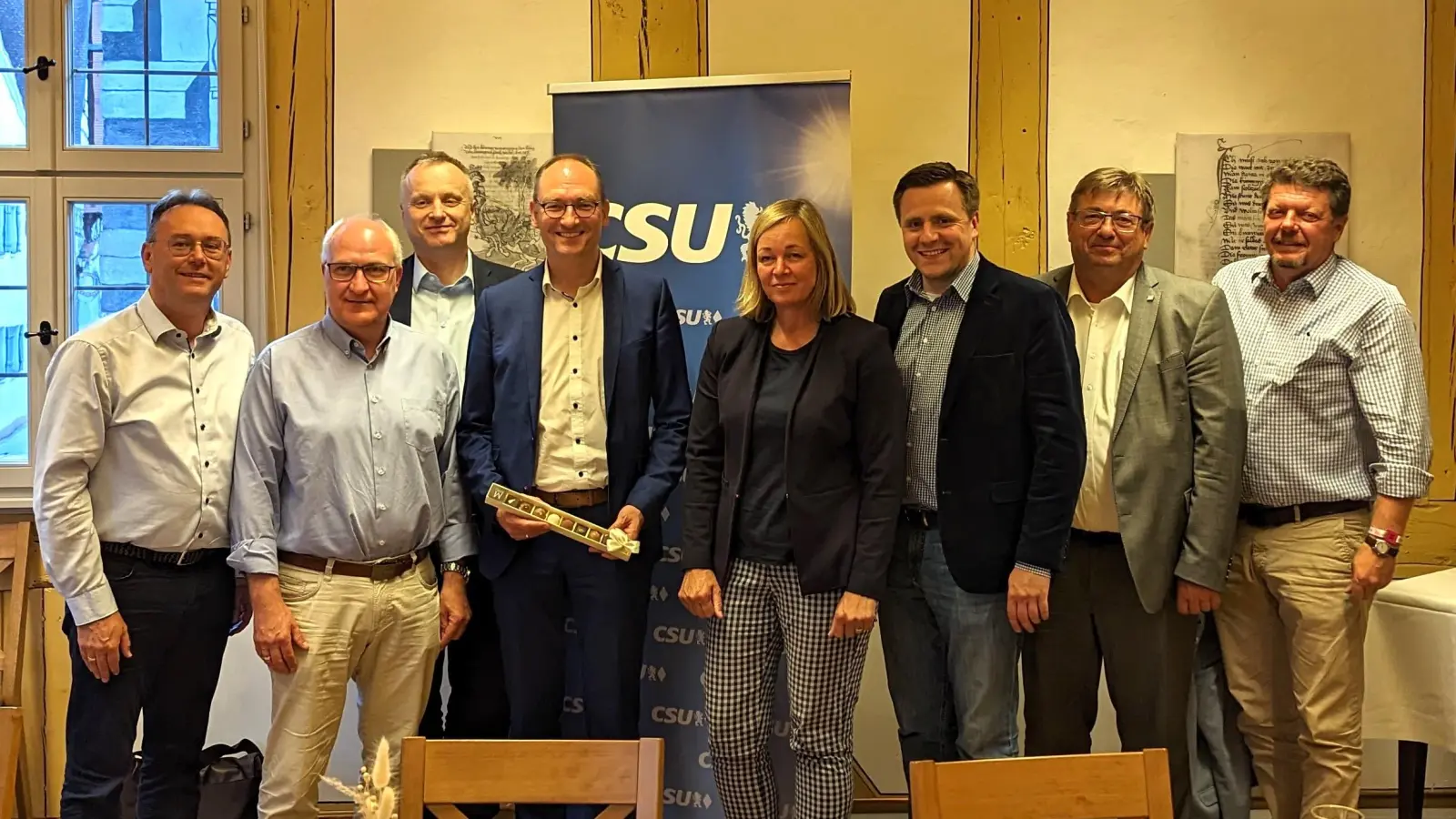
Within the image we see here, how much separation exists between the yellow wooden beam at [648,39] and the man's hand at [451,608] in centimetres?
178

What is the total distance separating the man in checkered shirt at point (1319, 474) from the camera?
8.29ft

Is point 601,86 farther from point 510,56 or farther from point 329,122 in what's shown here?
point 329,122

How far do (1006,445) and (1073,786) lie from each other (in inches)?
37.0

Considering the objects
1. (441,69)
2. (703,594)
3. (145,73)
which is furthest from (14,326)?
(703,594)

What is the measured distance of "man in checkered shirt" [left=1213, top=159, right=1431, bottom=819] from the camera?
8.29 ft

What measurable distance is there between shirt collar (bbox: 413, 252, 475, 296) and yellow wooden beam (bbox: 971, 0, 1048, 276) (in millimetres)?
1680

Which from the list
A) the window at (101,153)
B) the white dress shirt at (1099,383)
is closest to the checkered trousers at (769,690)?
the white dress shirt at (1099,383)

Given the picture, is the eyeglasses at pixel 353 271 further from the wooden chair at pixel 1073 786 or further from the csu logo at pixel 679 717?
the wooden chair at pixel 1073 786

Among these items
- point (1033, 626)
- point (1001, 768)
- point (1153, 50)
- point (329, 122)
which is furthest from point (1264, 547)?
point (329, 122)

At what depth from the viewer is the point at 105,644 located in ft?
7.29

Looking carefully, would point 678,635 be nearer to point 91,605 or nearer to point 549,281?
point 549,281

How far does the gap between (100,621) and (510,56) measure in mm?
2111

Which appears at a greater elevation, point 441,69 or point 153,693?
point 441,69

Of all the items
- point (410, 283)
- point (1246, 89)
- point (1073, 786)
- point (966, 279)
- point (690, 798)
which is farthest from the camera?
point (1246, 89)
